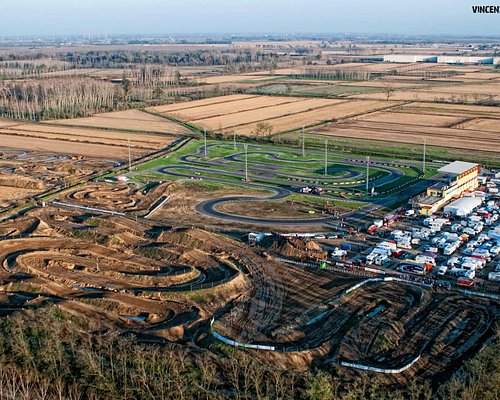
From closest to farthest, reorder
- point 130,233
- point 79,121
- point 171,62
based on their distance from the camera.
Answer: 1. point 130,233
2. point 79,121
3. point 171,62

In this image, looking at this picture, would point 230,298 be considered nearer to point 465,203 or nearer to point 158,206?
point 158,206

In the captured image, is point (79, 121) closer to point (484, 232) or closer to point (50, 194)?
point (50, 194)

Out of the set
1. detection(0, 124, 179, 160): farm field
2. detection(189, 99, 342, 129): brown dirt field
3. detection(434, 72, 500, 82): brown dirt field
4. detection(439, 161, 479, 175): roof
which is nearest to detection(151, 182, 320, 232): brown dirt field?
detection(439, 161, 479, 175): roof

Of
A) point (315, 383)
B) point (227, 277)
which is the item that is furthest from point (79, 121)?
point (315, 383)

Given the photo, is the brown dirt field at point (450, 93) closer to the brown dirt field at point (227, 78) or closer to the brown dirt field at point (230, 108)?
the brown dirt field at point (230, 108)

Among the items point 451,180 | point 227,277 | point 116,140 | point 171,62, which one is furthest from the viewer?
point 171,62

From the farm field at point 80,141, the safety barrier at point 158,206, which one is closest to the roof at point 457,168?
the safety barrier at point 158,206

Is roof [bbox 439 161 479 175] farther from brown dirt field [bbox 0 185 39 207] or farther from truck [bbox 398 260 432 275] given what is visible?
brown dirt field [bbox 0 185 39 207]
